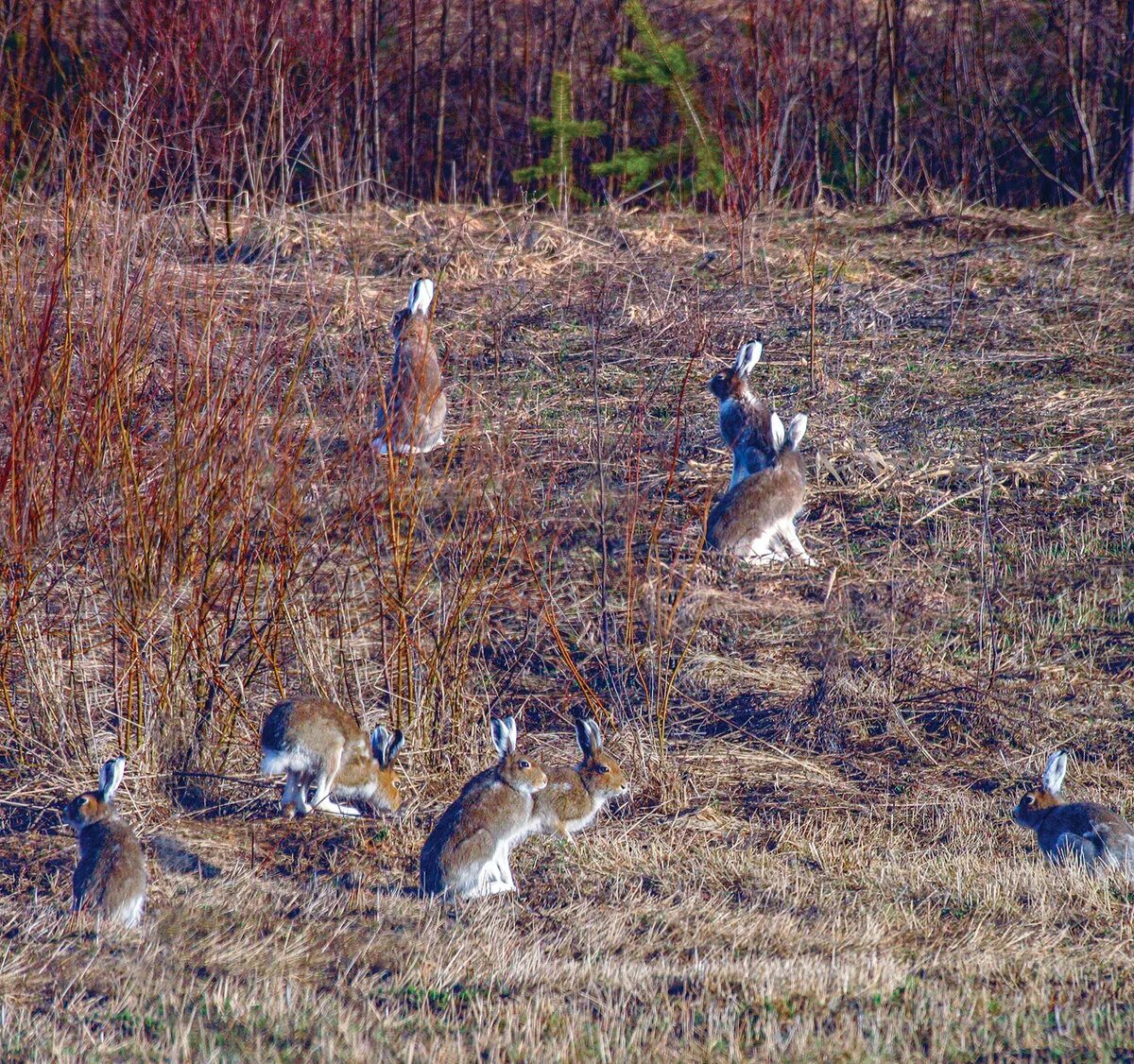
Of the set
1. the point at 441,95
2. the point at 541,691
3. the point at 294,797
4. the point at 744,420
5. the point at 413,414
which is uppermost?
the point at 413,414

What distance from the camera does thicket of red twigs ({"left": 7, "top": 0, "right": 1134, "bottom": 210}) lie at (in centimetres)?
1689

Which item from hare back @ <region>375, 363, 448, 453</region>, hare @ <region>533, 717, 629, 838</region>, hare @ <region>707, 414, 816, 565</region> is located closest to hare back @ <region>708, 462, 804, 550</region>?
hare @ <region>707, 414, 816, 565</region>

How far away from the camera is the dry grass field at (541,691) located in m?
5.48

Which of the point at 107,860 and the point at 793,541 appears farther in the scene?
the point at 793,541

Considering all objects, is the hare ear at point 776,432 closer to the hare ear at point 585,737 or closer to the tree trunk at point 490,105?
the hare ear at point 585,737

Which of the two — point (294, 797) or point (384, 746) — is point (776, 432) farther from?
point (294, 797)

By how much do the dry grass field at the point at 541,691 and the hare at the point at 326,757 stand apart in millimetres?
177

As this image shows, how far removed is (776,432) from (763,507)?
19.5 inches

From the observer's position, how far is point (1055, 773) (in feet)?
24.4

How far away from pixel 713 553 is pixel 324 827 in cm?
345

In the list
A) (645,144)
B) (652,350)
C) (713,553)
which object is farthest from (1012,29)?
(713,553)

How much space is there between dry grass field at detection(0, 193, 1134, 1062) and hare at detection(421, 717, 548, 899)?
120mm

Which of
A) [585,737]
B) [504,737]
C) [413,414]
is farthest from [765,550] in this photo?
[504,737]

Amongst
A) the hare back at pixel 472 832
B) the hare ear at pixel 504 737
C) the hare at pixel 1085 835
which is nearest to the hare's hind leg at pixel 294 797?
the hare back at pixel 472 832
